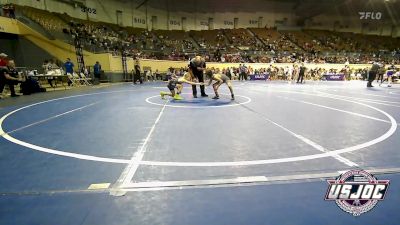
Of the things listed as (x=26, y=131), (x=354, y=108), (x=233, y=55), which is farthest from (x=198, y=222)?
(x=233, y=55)

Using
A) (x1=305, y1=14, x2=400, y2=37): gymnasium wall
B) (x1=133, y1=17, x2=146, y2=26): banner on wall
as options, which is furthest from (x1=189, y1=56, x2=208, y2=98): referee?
(x1=305, y1=14, x2=400, y2=37): gymnasium wall

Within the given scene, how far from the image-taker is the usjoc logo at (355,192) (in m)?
2.32

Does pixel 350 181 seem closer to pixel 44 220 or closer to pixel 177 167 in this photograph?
pixel 177 167

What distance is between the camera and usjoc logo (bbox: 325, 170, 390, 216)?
2320 millimetres

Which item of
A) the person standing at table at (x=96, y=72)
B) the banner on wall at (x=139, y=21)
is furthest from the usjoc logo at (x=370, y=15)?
the person standing at table at (x=96, y=72)

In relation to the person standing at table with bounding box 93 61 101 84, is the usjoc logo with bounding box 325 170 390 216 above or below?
below

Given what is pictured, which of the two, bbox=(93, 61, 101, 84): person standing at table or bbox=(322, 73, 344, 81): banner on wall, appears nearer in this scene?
bbox=(93, 61, 101, 84): person standing at table

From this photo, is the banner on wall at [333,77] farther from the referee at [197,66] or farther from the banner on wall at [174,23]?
the banner on wall at [174,23]

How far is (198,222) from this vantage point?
237 cm

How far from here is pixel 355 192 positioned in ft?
7.59

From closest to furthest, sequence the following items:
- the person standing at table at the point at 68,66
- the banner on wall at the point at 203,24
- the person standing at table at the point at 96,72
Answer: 1. the person standing at table at the point at 68,66
2. the person standing at table at the point at 96,72
3. the banner on wall at the point at 203,24

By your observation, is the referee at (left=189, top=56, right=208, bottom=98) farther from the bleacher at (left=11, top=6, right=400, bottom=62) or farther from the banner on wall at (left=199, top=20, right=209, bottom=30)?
the banner on wall at (left=199, top=20, right=209, bottom=30)

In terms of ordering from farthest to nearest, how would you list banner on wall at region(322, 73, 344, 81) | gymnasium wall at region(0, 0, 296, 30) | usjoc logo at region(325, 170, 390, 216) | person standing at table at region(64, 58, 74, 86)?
gymnasium wall at region(0, 0, 296, 30), banner on wall at region(322, 73, 344, 81), person standing at table at region(64, 58, 74, 86), usjoc logo at region(325, 170, 390, 216)

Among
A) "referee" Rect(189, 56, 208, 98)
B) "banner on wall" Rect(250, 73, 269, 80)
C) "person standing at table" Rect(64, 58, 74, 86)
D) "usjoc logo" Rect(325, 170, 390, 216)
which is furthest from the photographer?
"banner on wall" Rect(250, 73, 269, 80)
